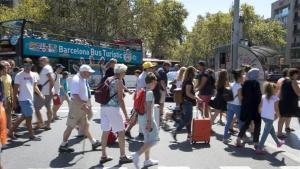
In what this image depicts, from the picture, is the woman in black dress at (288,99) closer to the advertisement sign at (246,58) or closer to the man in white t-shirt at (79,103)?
the man in white t-shirt at (79,103)

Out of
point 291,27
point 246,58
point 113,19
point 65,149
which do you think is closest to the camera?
Answer: point 65,149

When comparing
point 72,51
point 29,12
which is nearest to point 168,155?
point 72,51

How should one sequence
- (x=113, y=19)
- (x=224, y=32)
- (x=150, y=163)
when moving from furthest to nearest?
(x=224, y=32) < (x=113, y=19) < (x=150, y=163)

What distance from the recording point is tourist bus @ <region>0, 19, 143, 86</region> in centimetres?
1902

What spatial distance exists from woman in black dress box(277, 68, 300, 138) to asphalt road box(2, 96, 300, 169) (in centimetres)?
52

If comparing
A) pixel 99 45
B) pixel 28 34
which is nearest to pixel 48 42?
pixel 28 34

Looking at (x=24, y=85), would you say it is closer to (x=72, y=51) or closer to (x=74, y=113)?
(x=74, y=113)

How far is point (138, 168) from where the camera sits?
7.16 metres

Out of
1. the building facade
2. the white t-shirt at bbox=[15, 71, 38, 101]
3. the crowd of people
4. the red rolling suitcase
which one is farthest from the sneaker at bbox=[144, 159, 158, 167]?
the building facade

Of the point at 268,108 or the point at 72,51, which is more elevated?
the point at 72,51

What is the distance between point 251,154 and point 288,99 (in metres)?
2.38

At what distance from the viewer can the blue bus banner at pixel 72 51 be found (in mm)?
19828

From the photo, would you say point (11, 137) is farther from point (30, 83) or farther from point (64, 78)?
point (64, 78)

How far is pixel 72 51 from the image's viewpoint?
75.7 feet
